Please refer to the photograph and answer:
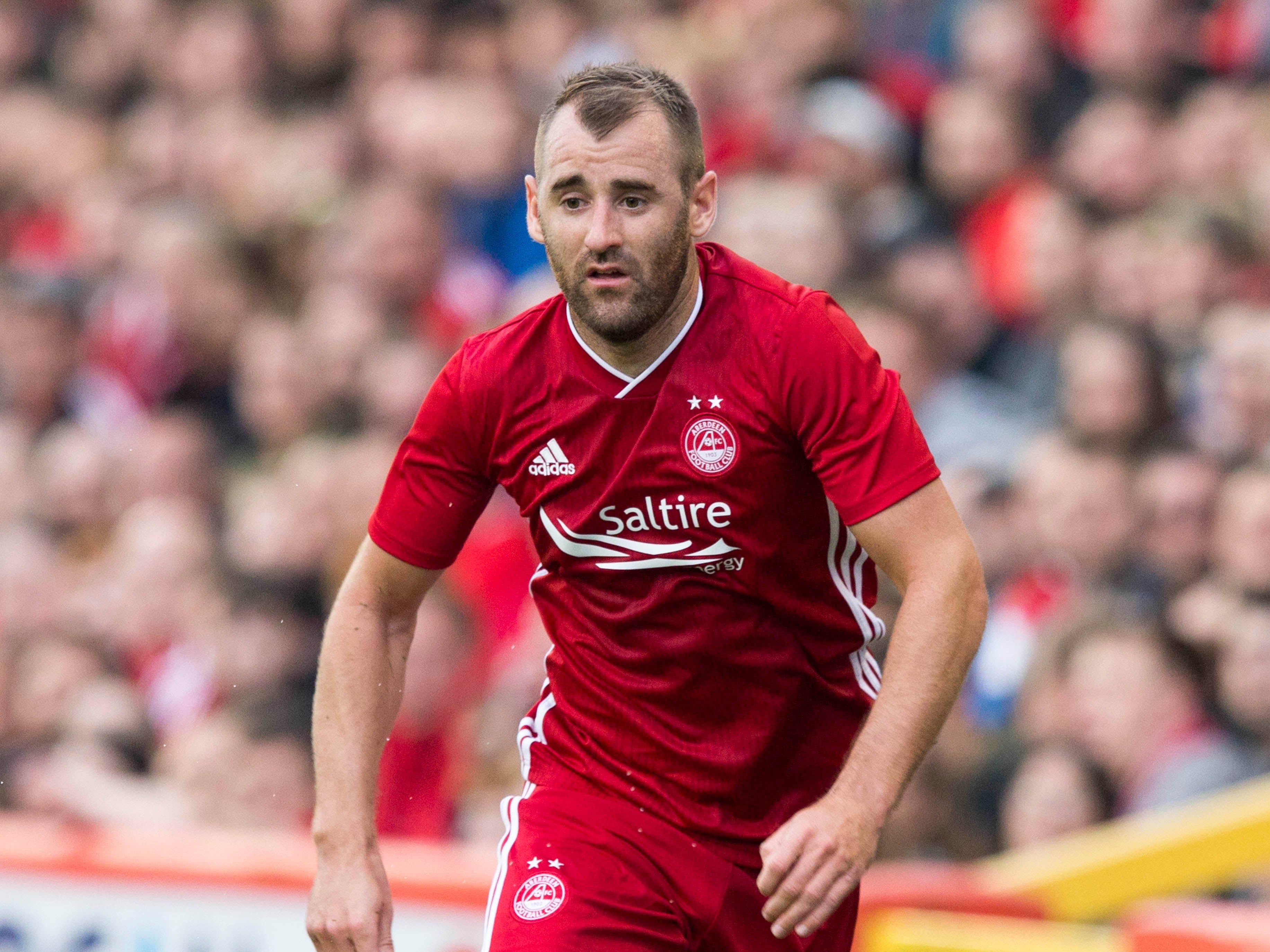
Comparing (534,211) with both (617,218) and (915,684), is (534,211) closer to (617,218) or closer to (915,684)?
(617,218)

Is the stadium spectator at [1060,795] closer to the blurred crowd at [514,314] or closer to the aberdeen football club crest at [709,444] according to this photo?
the blurred crowd at [514,314]

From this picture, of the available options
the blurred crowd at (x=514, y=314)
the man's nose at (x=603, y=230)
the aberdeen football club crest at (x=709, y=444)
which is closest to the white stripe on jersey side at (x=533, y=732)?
the aberdeen football club crest at (x=709, y=444)

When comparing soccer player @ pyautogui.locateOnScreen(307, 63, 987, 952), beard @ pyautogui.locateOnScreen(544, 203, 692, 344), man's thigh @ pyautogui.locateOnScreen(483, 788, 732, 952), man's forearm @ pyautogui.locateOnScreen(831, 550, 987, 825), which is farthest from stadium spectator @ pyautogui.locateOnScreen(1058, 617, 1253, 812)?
beard @ pyautogui.locateOnScreen(544, 203, 692, 344)

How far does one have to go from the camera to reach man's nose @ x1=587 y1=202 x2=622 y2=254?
3219mm

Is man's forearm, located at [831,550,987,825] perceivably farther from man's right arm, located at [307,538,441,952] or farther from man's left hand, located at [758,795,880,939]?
man's right arm, located at [307,538,441,952]

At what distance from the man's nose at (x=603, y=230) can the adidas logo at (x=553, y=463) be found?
40 cm

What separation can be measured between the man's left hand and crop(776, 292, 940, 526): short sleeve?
53cm

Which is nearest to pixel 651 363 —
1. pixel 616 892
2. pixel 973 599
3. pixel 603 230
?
pixel 603 230

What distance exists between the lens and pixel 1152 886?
477 centimetres

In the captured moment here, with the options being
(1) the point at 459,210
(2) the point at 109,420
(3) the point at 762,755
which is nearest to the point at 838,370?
(3) the point at 762,755

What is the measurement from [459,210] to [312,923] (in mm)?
6273

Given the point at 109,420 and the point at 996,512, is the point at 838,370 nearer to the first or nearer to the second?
the point at 996,512

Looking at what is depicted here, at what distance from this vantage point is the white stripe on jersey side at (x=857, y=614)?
3.42 metres

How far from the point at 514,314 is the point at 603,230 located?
4.34 metres
